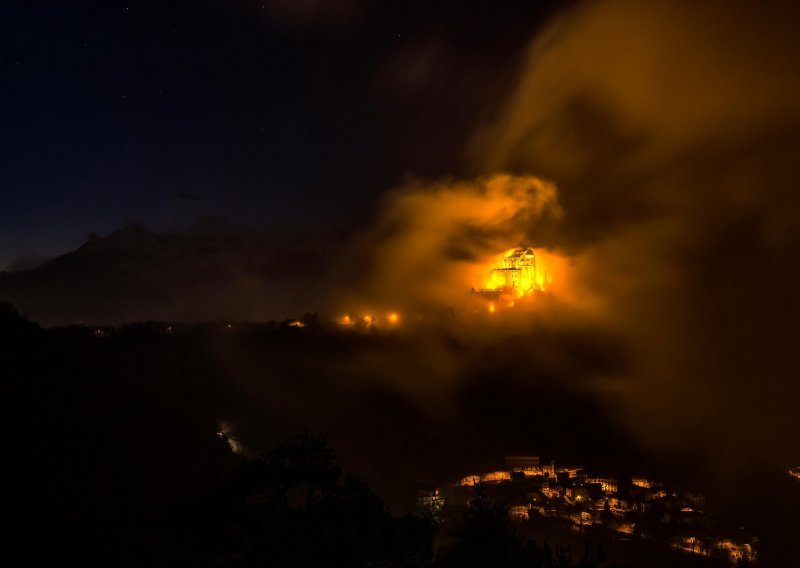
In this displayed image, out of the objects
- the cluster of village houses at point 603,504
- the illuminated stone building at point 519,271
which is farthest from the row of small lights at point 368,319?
the cluster of village houses at point 603,504

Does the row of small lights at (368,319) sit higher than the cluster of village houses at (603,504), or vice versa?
the row of small lights at (368,319)

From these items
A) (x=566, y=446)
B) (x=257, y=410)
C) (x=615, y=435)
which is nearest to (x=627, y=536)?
(x=566, y=446)

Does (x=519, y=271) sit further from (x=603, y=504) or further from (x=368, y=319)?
(x=603, y=504)

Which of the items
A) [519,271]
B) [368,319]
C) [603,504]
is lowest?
[603,504]

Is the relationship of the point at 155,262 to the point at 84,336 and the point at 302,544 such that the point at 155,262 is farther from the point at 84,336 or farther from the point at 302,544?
the point at 302,544

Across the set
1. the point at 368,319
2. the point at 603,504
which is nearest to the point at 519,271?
the point at 368,319

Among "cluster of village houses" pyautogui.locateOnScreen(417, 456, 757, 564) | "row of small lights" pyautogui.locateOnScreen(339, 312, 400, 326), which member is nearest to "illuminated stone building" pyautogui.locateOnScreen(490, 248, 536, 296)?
"row of small lights" pyautogui.locateOnScreen(339, 312, 400, 326)

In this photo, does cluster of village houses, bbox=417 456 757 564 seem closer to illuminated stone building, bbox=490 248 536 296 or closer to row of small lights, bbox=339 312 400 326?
row of small lights, bbox=339 312 400 326

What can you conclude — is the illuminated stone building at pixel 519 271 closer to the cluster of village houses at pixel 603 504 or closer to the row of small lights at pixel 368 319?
the row of small lights at pixel 368 319
